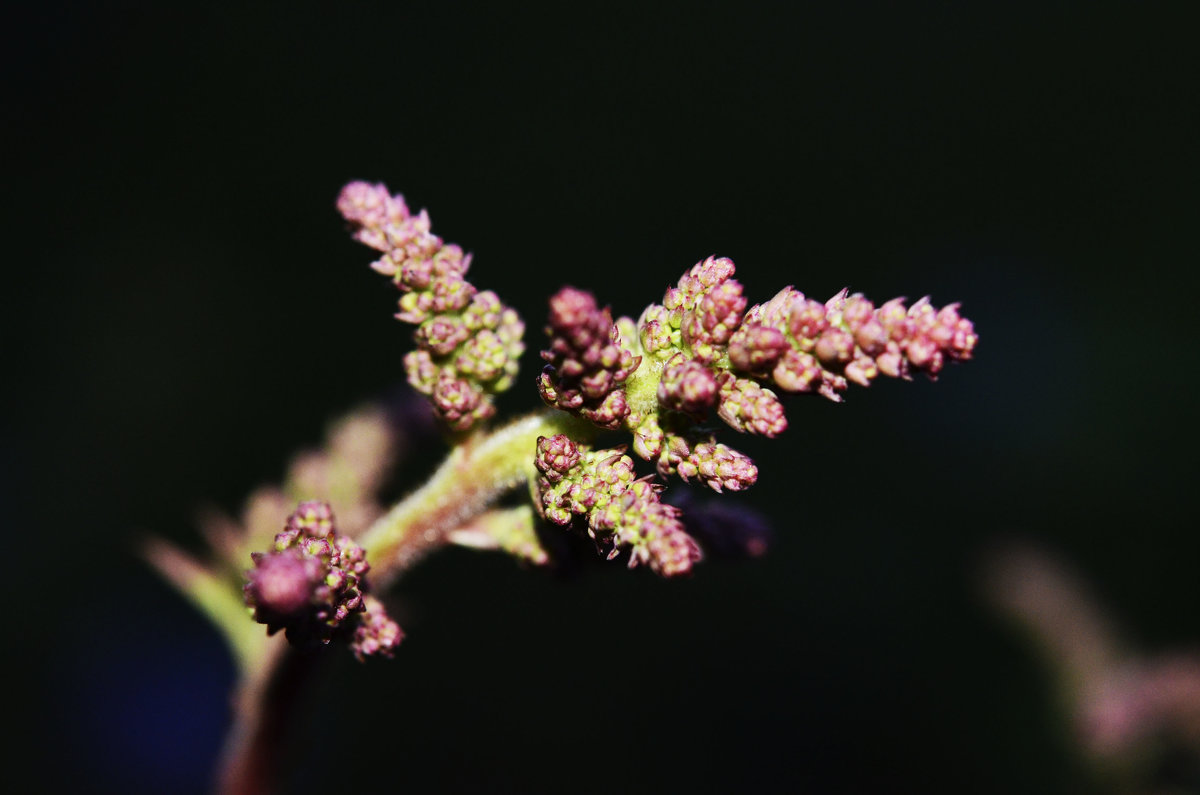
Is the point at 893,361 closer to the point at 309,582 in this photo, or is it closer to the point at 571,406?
the point at 571,406

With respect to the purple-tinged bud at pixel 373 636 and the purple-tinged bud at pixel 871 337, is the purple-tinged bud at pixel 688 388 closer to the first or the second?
the purple-tinged bud at pixel 871 337

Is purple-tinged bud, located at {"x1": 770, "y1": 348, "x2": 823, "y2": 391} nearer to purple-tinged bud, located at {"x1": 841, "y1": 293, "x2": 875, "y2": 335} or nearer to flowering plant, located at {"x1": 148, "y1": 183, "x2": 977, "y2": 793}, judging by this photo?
flowering plant, located at {"x1": 148, "y1": 183, "x2": 977, "y2": 793}

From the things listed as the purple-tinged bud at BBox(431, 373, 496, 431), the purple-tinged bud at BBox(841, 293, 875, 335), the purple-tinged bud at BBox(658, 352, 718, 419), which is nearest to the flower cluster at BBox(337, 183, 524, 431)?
the purple-tinged bud at BBox(431, 373, 496, 431)

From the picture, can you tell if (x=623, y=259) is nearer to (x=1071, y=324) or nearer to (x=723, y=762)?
(x=1071, y=324)

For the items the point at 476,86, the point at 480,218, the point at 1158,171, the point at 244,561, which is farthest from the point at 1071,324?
the point at 244,561

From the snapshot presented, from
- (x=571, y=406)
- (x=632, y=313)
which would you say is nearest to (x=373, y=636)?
(x=571, y=406)
